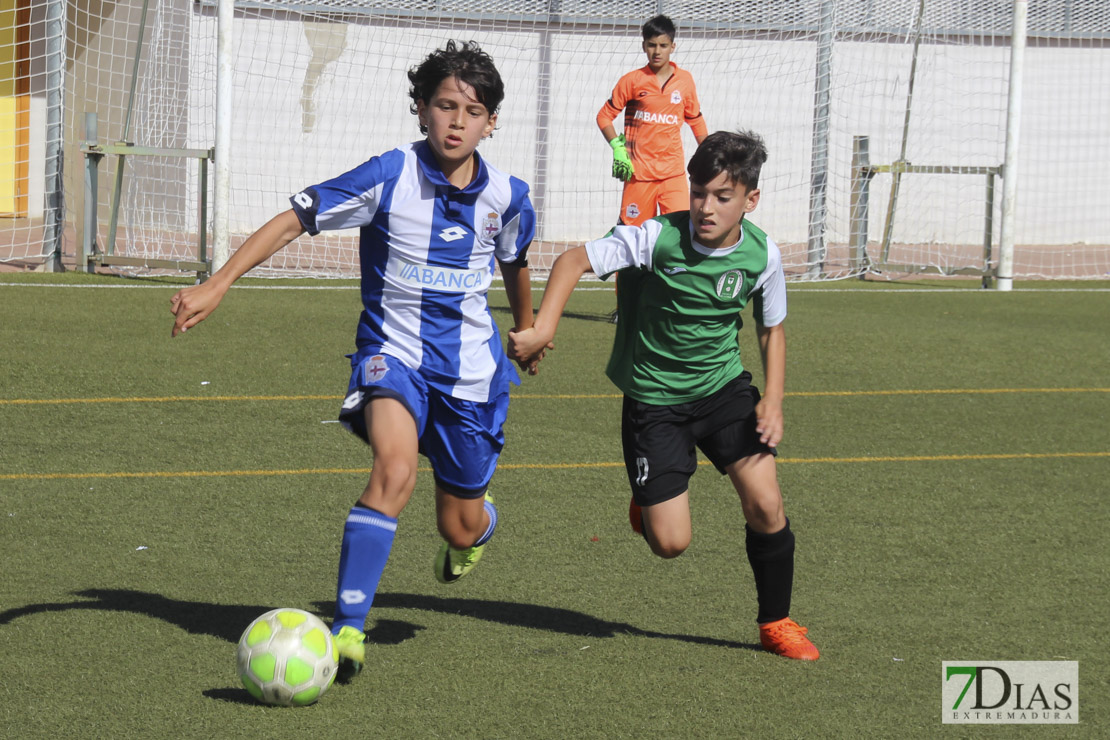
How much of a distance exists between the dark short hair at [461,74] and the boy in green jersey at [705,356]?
494 mm

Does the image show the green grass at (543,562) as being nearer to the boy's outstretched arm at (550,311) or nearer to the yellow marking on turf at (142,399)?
the yellow marking on turf at (142,399)

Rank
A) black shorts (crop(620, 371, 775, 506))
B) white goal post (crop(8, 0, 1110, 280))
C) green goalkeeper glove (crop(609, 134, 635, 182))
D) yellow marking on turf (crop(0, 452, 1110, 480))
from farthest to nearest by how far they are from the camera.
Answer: white goal post (crop(8, 0, 1110, 280))
green goalkeeper glove (crop(609, 134, 635, 182))
yellow marking on turf (crop(0, 452, 1110, 480))
black shorts (crop(620, 371, 775, 506))

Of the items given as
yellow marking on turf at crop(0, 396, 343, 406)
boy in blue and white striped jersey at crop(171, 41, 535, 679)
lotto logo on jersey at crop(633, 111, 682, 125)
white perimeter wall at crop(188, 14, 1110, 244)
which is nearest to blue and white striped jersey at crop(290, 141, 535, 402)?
boy in blue and white striped jersey at crop(171, 41, 535, 679)

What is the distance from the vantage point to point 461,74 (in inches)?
143

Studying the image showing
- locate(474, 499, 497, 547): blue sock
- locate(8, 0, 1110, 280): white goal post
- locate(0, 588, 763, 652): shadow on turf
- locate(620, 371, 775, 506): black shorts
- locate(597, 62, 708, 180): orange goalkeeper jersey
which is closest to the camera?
locate(0, 588, 763, 652): shadow on turf

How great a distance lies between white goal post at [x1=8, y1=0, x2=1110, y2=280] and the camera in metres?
13.8

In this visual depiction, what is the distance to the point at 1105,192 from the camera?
19.6m

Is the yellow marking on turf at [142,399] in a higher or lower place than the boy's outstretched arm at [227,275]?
lower

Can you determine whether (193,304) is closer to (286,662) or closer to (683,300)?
(286,662)

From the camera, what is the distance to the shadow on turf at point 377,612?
3.73m

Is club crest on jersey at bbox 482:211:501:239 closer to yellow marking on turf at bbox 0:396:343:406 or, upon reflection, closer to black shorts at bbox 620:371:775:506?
black shorts at bbox 620:371:775:506

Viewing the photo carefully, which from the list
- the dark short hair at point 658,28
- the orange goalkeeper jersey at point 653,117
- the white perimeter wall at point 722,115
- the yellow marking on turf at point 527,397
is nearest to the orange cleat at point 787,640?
the yellow marking on turf at point 527,397

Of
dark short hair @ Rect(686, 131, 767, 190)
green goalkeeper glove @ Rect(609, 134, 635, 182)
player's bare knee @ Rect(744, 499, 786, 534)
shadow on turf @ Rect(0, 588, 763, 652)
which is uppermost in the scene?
green goalkeeper glove @ Rect(609, 134, 635, 182)

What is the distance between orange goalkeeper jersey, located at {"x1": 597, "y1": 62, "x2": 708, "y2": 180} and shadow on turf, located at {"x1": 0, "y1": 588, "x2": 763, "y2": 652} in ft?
20.1
